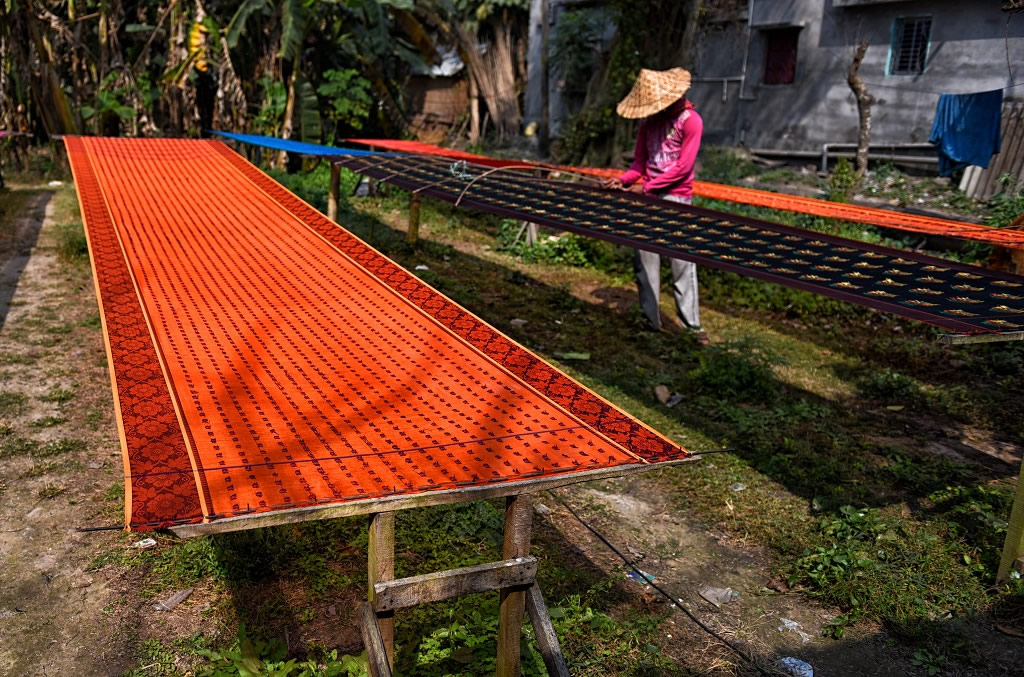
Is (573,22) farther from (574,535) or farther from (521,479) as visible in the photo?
(521,479)

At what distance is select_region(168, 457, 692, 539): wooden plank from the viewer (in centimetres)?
160

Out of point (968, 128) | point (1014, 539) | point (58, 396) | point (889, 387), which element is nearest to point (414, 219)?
point (58, 396)

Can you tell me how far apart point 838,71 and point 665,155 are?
7.49 metres

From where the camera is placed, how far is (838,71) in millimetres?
11133

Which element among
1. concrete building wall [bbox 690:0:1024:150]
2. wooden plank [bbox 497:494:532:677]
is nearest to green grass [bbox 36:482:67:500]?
wooden plank [bbox 497:494:532:677]

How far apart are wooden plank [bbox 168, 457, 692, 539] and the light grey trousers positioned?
3371 millimetres

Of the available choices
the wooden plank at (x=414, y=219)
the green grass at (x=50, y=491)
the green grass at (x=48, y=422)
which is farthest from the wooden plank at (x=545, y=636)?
the wooden plank at (x=414, y=219)

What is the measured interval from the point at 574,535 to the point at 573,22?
39.6 feet

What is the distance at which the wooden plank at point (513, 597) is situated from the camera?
6.37 ft

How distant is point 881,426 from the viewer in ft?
13.3

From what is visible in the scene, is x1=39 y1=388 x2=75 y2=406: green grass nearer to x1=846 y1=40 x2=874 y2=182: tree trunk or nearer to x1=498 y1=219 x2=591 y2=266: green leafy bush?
x1=498 y1=219 x2=591 y2=266: green leafy bush

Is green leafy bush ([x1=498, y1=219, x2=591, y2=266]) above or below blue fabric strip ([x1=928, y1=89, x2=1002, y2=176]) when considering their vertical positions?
below

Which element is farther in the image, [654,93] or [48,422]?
[654,93]

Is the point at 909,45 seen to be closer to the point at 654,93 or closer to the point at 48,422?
the point at 654,93
